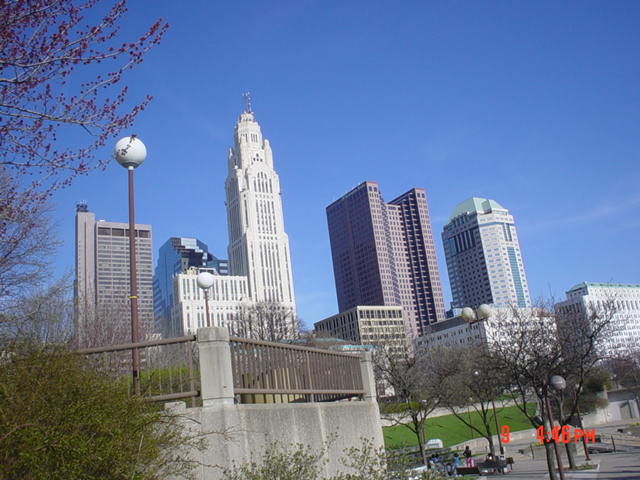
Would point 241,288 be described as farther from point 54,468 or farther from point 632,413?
point 54,468

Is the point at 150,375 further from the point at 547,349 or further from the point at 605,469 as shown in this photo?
the point at 605,469

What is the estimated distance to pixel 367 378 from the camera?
40.8 ft

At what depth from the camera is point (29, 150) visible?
8320 millimetres

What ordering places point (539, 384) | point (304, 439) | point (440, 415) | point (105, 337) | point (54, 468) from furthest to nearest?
point (440, 415), point (105, 337), point (539, 384), point (304, 439), point (54, 468)

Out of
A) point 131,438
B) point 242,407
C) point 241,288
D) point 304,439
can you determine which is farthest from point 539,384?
point 241,288

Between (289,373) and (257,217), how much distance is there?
501 ft

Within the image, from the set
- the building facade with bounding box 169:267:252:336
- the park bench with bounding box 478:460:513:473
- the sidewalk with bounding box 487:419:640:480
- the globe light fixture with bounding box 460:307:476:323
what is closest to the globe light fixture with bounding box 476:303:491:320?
the globe light fixture with bounding box 460:307:476:323

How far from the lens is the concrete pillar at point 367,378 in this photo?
1234cm

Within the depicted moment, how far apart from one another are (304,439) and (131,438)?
10.9 feet

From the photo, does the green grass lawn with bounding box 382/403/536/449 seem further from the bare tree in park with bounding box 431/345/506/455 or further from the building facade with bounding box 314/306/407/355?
the building facade with bounding box 314/306/407/355

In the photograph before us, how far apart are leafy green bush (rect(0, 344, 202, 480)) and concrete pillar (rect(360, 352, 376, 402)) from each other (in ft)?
18.1

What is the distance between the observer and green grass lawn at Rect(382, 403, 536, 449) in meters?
47.3

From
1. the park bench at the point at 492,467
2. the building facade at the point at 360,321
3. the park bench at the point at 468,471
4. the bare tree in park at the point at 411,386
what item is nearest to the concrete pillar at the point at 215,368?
the park bench at the point at 468,471

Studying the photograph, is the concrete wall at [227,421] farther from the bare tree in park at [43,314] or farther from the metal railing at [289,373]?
the bare tree in park at [43,314]
